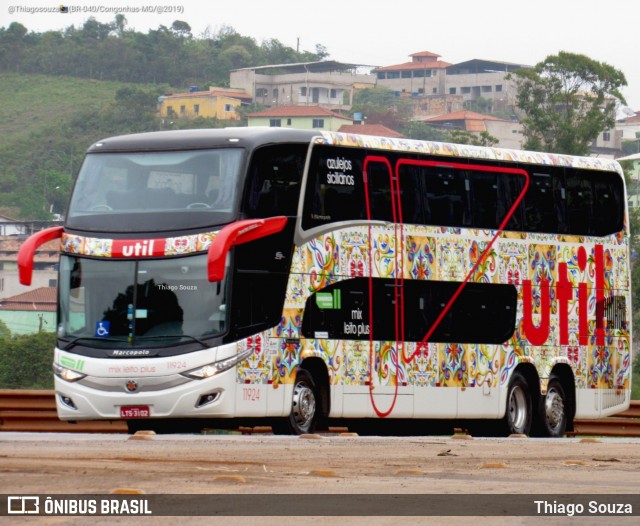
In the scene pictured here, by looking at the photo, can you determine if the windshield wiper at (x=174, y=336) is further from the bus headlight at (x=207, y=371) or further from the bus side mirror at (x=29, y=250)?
the bus side mirror at (x=29, y=250)

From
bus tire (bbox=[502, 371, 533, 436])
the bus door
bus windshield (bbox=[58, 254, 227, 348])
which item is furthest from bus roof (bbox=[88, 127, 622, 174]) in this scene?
bus tire (bbox=[502, 371, 533, 436])

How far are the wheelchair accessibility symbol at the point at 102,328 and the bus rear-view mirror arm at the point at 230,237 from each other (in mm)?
1544

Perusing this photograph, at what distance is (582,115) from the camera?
8100 cm

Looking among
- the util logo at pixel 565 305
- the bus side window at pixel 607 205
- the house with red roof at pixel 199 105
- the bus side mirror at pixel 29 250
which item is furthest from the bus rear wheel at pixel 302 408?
the house with red roof at pixel 199 105

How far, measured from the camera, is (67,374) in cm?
1952

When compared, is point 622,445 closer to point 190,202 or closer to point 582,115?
point 190,202

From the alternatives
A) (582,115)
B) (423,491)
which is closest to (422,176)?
(423,491)

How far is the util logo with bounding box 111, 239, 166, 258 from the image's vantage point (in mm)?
19250

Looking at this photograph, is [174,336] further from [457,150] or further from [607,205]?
[607,205]

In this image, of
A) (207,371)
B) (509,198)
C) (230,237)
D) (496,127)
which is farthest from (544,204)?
(496,127)

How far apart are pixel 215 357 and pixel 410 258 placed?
3.60 metres

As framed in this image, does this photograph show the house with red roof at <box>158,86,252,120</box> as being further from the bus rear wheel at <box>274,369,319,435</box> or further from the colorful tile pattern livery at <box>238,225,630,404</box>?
the bus rear wheel at <box>274,369,319,435</box>

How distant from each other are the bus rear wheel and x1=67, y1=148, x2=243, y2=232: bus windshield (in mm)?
2417

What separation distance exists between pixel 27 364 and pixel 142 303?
204 ft
